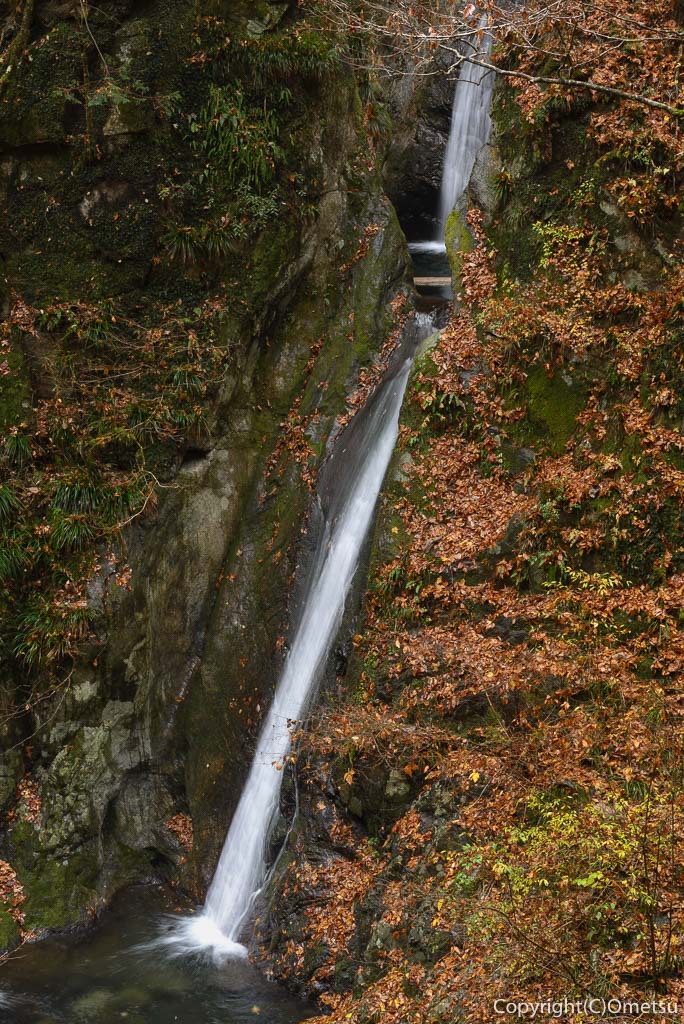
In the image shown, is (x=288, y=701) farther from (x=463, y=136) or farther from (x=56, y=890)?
(x=463, y=136)

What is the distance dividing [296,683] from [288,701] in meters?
0.24

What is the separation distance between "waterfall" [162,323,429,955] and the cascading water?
236 inches

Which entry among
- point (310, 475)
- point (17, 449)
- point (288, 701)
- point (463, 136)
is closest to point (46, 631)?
point (17, 449)

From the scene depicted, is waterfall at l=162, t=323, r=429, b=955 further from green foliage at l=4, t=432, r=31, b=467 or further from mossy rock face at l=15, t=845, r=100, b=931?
green foliage at l=4, t=432, r=31, b=467

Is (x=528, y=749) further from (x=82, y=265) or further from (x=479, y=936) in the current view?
(x=82, y=265)

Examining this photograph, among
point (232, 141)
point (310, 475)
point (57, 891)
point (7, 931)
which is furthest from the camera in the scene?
point (310, 475)

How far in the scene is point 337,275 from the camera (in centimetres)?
1159

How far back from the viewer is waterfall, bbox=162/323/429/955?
8766 millimetres

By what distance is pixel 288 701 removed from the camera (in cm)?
923

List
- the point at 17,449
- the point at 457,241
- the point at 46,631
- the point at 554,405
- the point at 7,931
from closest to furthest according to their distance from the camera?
the point at 554,405
the point at 7,931
the point at 46,631
the point at 17,449
the point at 457,241

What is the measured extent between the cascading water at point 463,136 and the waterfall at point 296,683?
5990 millimetres

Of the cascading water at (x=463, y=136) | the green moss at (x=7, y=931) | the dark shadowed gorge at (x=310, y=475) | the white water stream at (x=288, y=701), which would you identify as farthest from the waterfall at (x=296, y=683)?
the cascading water at (x=463, y=136)

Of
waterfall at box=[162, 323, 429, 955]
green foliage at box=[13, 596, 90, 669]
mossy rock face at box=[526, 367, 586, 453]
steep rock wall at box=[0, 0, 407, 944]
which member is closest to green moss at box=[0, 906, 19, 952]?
steep rock wall at box=[0, 0, 407, 944]

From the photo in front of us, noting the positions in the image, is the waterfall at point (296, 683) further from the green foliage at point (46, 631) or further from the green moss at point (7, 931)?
the green foliage at point (46, 631)
